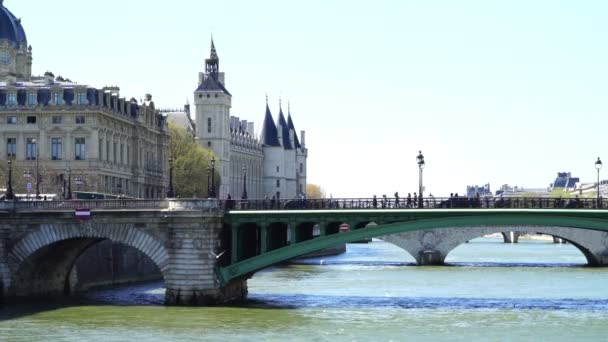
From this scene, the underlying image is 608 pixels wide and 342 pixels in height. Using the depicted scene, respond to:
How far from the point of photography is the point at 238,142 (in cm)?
17825

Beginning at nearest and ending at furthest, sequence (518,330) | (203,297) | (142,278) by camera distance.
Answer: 1. (518,330)
2. (203,297)
3. (142,278)

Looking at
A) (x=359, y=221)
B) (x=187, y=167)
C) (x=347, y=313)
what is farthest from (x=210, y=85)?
(x=347, y=313)

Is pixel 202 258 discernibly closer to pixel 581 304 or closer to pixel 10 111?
pixel 581 304

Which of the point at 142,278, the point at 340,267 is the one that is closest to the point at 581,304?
the point at 142,278

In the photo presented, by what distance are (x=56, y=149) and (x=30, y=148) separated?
6.50ft

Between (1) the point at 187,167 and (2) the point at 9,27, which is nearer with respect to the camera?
(1) the point at 187,167

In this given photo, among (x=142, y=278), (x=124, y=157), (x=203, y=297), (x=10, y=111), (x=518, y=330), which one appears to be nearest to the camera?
(x=518, y=330)

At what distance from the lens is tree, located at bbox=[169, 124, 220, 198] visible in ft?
400

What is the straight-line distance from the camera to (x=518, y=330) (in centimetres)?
5103

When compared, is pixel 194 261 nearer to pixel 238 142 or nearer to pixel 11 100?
pixel 11 100

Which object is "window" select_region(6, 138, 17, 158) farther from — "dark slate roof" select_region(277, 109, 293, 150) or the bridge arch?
"dark slate roof" select_region(277, 109, 293, 150)

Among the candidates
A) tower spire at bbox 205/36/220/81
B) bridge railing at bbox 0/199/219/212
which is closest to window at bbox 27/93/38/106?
bridge railing at bbox 0/199/219/212

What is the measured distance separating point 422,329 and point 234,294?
14218mm

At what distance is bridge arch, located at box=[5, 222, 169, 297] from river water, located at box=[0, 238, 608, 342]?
2.28 m
